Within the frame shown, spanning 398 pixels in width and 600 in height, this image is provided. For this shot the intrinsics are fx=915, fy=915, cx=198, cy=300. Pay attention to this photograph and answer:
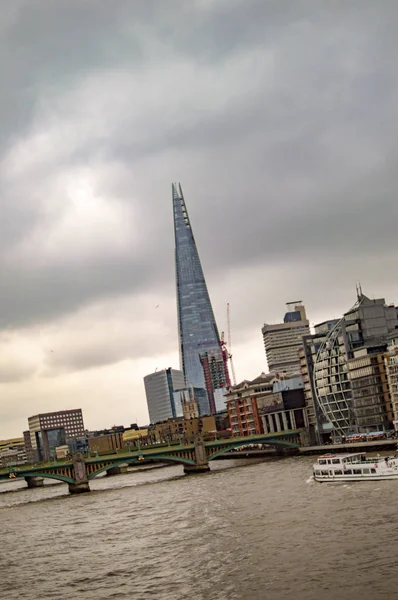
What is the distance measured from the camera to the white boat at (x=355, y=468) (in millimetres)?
97688

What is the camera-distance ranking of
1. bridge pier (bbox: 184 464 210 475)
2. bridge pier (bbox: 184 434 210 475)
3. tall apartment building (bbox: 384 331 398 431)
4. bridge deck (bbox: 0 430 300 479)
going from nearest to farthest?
tall apartment building (bbox: 384 331 398 431), bridge deck (bbox: 0 430 300 479), bridge pier (bbox: 184 464 210 475), bridge pier (bbox: 184 434 210 475)

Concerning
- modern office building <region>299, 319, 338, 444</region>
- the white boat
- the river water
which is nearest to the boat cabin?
the white boat

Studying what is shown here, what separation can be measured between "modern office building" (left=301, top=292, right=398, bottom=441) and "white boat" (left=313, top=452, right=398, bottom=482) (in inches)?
1959

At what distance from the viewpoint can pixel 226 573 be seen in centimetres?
5728

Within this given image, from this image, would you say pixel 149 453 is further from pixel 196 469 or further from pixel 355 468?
pixel 355 468

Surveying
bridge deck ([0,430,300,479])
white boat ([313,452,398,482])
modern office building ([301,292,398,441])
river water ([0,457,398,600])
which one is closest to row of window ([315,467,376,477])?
white boat ([313,452,398,482])

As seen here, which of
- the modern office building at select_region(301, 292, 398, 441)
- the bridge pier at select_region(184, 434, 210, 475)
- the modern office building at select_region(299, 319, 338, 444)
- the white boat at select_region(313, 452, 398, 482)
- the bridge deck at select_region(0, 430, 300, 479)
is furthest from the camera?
the modern office building at select_region(299, 319, 338, 444)

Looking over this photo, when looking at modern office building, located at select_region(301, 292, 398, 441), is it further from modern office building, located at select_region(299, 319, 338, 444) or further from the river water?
the river water

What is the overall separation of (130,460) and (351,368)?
43.4 meters

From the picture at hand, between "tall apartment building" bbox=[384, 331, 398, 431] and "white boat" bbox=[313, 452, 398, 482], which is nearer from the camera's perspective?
"white boat" bbox=[313, 452, 398, 482]

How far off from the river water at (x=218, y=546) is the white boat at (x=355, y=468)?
2.47 meters

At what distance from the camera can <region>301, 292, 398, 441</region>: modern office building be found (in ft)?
530

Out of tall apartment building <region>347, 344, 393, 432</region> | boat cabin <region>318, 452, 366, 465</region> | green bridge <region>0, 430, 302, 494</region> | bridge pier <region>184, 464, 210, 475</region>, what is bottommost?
bridge pier <region>184, 464, 210, 475</region>

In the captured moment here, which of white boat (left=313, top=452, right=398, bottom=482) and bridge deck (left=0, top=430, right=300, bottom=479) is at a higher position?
bridge deck (left=0, top=430, right=300, bottom=479)
